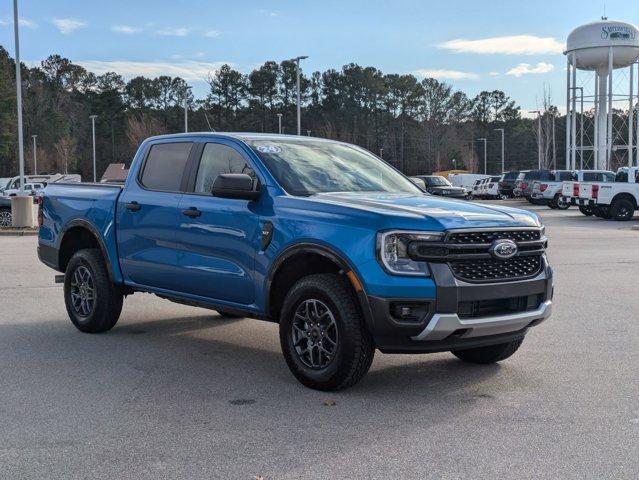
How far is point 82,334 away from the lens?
313 inches

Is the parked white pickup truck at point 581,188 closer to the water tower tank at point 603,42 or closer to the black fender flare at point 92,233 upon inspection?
the water tower tank at point 603,42

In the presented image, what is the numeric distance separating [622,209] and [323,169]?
2454 centimetres

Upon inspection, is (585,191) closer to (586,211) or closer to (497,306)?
(586,211)

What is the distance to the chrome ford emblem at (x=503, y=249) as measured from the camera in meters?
5.47

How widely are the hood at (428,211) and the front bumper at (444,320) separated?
33 cm

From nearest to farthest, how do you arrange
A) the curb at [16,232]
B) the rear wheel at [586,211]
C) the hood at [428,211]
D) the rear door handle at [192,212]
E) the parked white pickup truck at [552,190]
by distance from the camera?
the hood at [428,211] < the rear door handle at [192,212] < the curb at [16,232] < the rear wheel at [586,211] < the parked white pickup truck at [552,190]

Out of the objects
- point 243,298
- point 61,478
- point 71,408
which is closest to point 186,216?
point 243,298

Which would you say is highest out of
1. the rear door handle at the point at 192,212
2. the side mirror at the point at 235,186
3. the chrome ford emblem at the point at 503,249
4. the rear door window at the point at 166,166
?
the rear door window at the point at 166,166

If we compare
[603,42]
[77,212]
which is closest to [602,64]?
[603,42]

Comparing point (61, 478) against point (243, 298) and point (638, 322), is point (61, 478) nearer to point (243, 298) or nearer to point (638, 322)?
point (243, 298)

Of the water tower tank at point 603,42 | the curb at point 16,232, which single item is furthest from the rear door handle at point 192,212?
the water tower tank at point 603,42

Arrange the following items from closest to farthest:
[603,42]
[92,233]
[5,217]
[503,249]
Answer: [503,249], [92,233], [5,217], [603,42]

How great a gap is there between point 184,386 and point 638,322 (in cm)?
515

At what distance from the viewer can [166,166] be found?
7.40 metres
